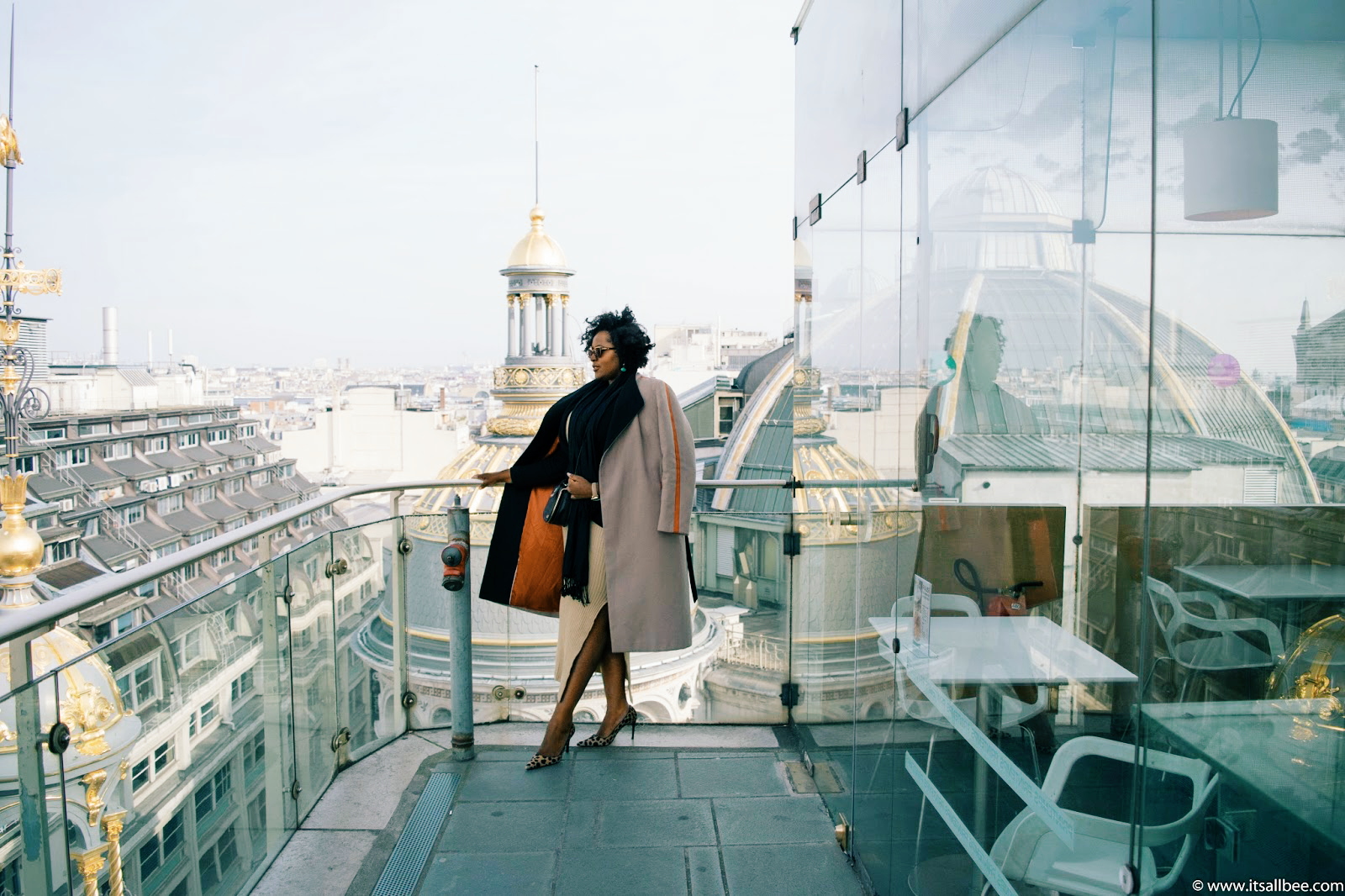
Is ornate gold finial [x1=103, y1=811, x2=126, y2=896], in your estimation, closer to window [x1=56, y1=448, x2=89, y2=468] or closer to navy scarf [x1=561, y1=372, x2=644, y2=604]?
navy scarf [x1=561, y1=372, x2=644, y2=604]

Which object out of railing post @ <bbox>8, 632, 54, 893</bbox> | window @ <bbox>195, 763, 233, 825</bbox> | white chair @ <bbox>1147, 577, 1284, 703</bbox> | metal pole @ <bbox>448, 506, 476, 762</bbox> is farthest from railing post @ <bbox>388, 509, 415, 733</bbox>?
white chair @ <bbox>1147, 577, 1284, 703</bbox>

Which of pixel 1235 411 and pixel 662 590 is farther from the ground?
pixel 1235 411

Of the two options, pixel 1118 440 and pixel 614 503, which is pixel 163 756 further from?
pixel 1118 440

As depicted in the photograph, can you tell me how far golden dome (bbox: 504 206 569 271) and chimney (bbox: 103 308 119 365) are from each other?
38.5 meters

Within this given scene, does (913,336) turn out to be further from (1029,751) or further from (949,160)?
(1029,751)

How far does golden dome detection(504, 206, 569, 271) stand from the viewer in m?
31.4

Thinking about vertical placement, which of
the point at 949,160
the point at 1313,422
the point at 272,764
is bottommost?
the point at 272,764

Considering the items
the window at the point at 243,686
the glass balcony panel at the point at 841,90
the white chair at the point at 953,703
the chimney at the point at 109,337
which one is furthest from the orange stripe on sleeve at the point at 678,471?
the chimney at the point at 109,337

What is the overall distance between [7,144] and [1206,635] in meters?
27.3

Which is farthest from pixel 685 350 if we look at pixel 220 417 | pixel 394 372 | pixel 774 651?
pixel 394 372

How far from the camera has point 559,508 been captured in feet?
12.8

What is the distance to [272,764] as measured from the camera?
3242 millimetres

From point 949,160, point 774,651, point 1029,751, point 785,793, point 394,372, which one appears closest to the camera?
point 1029,751

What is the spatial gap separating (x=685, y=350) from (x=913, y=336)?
5573cm
